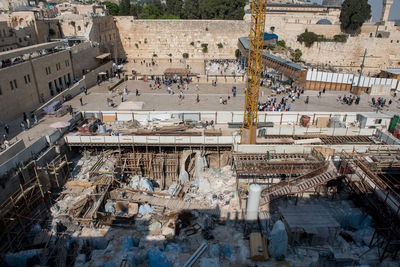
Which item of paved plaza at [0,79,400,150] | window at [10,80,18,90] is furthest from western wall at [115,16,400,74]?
window at [10,80,18,90]

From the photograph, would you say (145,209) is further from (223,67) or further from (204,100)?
(223,67)

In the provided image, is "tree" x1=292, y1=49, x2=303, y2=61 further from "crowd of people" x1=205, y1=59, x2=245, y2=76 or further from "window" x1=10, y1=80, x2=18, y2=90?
"window" x1=10, y1=80, x2=18, y2=90

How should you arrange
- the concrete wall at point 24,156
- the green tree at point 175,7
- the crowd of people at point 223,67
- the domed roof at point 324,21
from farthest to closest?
the green tree at point 175,7 → the domed roof at point 324,21 → the crowd of people at point 223,67 → the concrete wall at point 24,156

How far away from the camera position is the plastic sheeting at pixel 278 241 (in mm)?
11812

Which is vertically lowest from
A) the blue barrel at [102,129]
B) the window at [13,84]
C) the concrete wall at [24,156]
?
the blue barrel at [102,129]

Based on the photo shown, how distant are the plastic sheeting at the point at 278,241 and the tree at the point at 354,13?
49.5 m

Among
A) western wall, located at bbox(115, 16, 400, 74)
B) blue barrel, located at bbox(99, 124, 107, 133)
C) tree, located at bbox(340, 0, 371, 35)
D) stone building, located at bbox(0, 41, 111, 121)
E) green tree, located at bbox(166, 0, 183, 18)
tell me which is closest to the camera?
blue barrel, located at bbox(99, 124, 107, 133)

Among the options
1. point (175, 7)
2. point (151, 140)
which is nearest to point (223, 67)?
point (151, 140)

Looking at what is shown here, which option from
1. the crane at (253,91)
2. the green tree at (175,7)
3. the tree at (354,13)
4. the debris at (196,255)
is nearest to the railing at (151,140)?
the crane at (253,91)

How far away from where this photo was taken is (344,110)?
26938 millimetres

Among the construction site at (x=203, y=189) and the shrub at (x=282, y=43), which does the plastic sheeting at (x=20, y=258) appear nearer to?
the construction site at (x=203, y=189)

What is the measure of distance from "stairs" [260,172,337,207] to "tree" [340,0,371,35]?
44173 millimetres

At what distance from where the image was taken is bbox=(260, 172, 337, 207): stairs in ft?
51.0

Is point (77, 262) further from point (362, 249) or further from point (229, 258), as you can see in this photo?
point (362, 249)
